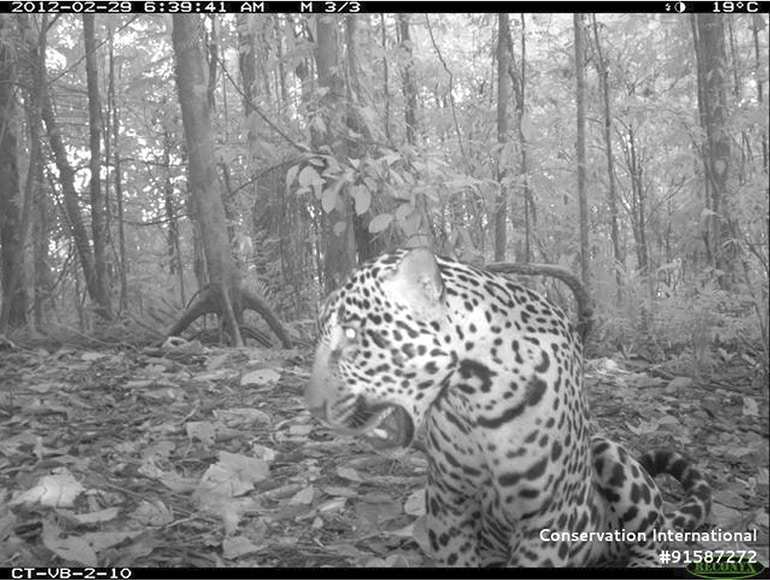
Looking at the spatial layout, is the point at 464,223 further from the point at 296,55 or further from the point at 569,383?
the point at 569,383

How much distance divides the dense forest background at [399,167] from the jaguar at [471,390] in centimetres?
71

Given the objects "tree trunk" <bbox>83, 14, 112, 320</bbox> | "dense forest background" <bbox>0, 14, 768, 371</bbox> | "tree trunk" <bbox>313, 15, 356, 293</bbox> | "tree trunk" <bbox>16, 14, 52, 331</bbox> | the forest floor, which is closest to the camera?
the forest floor

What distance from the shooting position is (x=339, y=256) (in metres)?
4.43

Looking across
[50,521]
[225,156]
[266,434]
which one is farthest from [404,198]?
[225,156]

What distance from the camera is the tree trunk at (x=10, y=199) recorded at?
6.37 m

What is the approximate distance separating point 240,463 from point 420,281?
1.51 meters

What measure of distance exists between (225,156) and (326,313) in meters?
4.68

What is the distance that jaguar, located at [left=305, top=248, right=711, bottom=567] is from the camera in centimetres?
186

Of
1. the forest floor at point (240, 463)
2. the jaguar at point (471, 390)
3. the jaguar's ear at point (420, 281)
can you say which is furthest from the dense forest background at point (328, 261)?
the jaguar's ear at point (420, 281)

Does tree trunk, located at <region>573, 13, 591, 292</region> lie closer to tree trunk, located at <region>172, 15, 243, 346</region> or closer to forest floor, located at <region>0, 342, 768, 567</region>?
forest floor, located at <region>0, 342, 768, 567</region>

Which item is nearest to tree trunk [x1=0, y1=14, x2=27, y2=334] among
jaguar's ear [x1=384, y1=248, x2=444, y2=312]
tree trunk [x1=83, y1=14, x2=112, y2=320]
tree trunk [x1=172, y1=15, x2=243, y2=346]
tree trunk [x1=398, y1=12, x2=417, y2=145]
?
tree trunk [x1=83, y1=14, x2=112, y2=320]

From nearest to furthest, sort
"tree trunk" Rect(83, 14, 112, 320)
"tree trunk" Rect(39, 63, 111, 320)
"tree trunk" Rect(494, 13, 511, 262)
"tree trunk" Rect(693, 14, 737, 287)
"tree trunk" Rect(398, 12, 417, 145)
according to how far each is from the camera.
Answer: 1. "tree trunk" Rect(693, 14, 737, 287)
2. "tree trunk" Rect(494, 13, 511, 262)
3. "tree trunk" Rect(398, 12, 417, 145)
4. "tree trunk" Rect(83, 14, 112, 320)
5. "tree trunk" Rect(39, 63, 111, 320)

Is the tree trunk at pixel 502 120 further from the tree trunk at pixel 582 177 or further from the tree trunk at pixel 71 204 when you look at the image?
the tree trunk at pixel 71 204

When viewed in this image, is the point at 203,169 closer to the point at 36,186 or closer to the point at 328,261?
the point at 328,261
